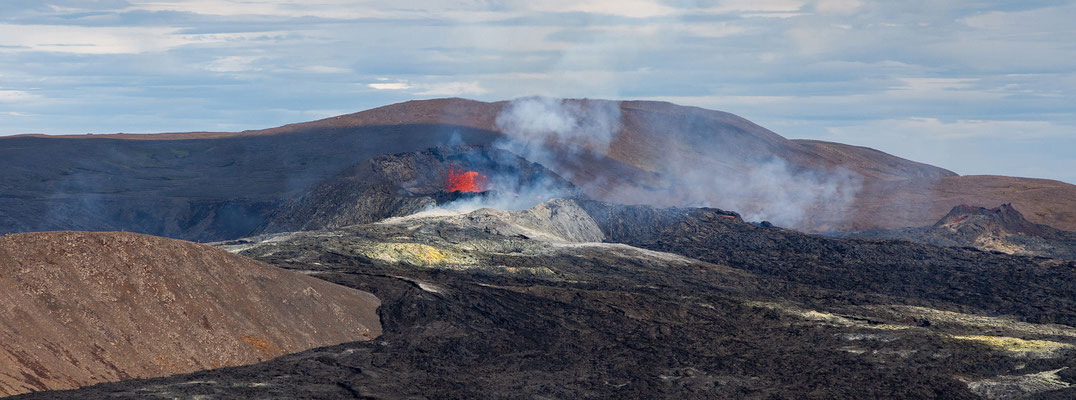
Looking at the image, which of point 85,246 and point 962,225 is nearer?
point 85,246

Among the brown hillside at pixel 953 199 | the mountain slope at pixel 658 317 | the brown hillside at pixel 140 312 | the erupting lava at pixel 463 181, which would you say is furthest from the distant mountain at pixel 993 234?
the brown hillside at pixel 140 312

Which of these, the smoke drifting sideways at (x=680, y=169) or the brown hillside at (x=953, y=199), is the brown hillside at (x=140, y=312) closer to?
the smoke drifting sideways at (x=680, y=169)

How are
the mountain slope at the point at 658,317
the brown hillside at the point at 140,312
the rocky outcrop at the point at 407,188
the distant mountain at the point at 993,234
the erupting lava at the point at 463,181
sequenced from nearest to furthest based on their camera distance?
1. the brown hillside at the point at 140,312
2. the mountain slope at the point at 658,317
3. the rocky outcrop at the point at 407,188
4. the distant mountain at the point at 993,234
5. the erupting lava at the point at 463,181

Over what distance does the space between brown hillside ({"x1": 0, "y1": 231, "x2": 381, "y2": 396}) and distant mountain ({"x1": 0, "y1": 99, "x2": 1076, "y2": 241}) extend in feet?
139

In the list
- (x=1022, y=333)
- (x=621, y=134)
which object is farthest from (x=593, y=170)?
(x=1022, y=333)

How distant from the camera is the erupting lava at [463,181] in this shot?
77125 mm

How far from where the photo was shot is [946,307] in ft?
143

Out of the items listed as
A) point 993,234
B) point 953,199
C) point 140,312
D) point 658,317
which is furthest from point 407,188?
point 953,199

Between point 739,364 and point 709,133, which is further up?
point 709,133

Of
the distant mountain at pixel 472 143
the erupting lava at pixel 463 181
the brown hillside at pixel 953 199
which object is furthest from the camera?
the brown hillside at pixel 953 199

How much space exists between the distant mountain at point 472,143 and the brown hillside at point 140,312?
42.5 meters

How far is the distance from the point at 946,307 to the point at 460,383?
26629 millimetres

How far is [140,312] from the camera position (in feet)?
90.1

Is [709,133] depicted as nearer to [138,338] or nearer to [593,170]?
[593,170]
